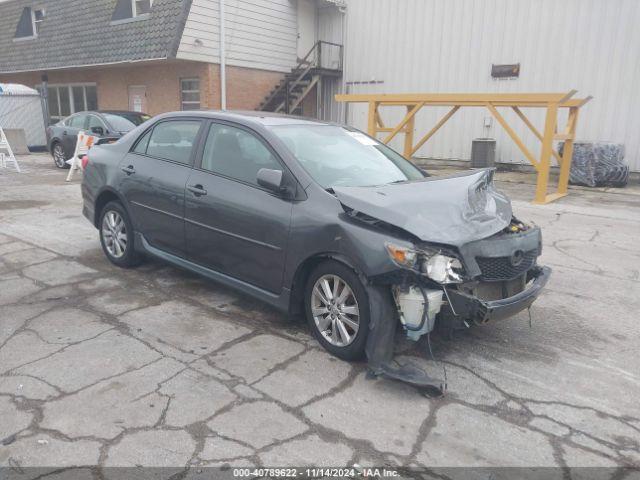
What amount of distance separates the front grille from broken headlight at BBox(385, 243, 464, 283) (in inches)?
9.4

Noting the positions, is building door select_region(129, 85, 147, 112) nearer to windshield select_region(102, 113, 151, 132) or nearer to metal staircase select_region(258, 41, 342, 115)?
metal staircase select_region(258, 41, 342, 115)

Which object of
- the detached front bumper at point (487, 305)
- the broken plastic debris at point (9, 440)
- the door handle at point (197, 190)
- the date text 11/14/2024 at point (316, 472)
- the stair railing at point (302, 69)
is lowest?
the date text 11/14/2024 at point (316, 472)

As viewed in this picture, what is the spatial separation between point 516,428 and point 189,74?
50.2ft

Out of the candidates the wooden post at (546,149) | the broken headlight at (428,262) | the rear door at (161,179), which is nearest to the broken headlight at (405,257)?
the broken headlight at (428,262)

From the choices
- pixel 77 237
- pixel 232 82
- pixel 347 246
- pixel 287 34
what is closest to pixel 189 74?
pixel 232 82

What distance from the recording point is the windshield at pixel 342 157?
3996 millimetres

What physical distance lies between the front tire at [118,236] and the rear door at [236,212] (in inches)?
40.0

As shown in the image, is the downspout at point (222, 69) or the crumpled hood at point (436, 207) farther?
the downspout at point (222, 69)

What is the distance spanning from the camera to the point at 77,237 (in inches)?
267

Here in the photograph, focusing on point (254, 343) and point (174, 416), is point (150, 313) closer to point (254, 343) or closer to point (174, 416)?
point (254, 343)

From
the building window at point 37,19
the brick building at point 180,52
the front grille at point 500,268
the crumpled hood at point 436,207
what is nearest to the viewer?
the crumpled hood at point 436,207

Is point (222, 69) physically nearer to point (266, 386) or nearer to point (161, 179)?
point (161, 179)

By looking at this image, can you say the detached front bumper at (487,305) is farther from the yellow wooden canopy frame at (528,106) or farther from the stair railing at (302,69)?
the stair railing at (302,69)

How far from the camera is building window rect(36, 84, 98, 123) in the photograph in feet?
64.1
